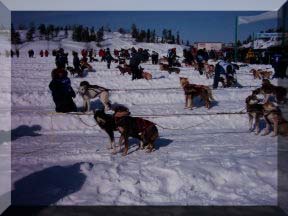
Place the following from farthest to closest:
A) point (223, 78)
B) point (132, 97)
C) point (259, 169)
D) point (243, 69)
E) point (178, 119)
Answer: point (243, 69) → point (223, 78) → point (132, 97) → point (178, 119) → point (259, 169)

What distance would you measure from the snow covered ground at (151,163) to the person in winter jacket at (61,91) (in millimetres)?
587

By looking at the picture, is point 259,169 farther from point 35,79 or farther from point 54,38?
point 54,38

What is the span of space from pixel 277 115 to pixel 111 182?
3.89 m

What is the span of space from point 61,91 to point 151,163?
469 centimetres

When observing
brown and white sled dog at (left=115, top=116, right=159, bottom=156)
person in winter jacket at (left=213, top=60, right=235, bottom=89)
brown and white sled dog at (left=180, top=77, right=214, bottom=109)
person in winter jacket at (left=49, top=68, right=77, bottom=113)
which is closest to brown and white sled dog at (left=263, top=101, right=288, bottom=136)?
brown and white sled dog at (left=115, top=116, right=159, bottom=156)

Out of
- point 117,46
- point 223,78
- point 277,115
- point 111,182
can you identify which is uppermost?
point 117,46

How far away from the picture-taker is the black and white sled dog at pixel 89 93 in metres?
10.5

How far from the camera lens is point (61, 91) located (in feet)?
32.4

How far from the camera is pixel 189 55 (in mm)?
20734

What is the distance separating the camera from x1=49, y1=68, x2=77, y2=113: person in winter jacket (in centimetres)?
982

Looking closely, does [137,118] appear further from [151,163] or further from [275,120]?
[275,120]

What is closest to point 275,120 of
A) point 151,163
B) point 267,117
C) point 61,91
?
point 267,117

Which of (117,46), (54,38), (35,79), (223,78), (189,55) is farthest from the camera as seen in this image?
(54,38)

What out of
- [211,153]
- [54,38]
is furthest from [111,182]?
[54,38]
